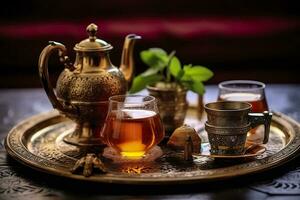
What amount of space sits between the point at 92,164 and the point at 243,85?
495mm

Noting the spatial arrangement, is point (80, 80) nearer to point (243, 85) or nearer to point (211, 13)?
point (243, 85)

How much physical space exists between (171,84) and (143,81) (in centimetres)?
7

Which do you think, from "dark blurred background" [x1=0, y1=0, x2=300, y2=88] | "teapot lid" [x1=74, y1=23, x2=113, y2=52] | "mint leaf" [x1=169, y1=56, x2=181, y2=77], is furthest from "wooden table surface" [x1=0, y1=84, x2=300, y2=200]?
"dark blurred background" [x1=0, y1=0, x2=300, y2=88]

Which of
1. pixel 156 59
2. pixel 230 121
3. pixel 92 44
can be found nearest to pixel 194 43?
pixel 156 59

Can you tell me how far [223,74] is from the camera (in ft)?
9.31

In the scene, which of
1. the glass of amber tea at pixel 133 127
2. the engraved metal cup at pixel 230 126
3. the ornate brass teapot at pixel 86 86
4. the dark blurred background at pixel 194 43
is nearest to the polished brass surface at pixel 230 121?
the engraved metal cup at pixel 230 126

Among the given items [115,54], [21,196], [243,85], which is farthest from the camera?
[115,54]

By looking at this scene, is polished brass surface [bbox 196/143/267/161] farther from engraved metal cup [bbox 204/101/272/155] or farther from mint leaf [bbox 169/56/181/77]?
mint leaf [bbox 169/56/181/77]

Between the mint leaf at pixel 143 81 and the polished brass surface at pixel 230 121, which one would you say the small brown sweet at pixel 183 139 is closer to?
the polished brass surface at pixel 230 121

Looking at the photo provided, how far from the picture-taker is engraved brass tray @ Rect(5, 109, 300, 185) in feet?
3.44

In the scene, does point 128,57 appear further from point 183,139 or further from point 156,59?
point 183,139

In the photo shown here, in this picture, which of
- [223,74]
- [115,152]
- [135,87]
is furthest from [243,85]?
[223,74]

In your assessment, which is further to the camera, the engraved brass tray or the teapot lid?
the teapot lid

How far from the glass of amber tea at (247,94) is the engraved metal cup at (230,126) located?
173 millimetres
